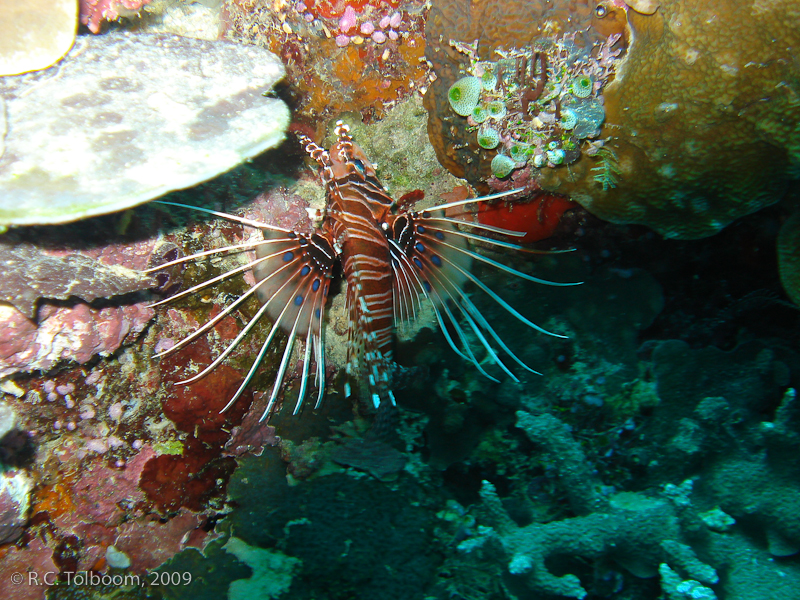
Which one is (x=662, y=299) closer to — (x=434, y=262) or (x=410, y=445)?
(x=434, y=262)

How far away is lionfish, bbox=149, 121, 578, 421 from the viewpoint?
2.82 metres

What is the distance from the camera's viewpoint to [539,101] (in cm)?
246

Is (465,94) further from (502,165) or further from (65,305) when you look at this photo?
(65,305)

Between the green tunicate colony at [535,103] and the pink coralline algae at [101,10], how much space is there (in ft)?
6.56

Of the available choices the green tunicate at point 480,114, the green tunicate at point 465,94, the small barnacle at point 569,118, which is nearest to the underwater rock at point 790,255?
the small barnacle at point 569,118

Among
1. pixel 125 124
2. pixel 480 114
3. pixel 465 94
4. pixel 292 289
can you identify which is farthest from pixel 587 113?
pixel 125 124

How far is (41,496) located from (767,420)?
16.6 ft

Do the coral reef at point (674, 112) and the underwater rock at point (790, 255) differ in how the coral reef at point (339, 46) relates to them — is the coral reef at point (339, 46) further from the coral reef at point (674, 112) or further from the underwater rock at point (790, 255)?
the underwater rock at point (790, 255)

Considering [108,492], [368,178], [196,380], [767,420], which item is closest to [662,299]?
[767,420]

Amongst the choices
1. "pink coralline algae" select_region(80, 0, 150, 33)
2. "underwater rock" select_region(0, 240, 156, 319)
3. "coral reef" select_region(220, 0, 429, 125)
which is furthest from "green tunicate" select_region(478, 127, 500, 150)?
"underwater rock" select_region(0, 240, 156, 319)

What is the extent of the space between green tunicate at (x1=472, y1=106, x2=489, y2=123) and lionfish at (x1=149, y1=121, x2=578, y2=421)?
55 cm

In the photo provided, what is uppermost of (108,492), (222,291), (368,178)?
(368,178)

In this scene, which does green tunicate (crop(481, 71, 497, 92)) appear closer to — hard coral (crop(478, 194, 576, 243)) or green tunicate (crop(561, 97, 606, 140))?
green tunicate (crop(561, 97, 606, 140))

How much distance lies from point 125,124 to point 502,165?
7.29 feet
